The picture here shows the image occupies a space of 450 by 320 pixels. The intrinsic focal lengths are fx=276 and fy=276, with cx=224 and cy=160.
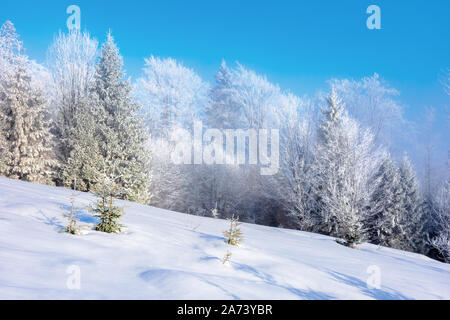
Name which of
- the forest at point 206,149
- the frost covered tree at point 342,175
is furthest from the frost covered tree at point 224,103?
the frost covered tree at point 342,175

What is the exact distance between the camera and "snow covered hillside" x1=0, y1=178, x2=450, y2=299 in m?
2.40

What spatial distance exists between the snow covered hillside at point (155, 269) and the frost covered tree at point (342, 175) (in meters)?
9.42

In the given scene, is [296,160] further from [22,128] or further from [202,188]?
[22,128]

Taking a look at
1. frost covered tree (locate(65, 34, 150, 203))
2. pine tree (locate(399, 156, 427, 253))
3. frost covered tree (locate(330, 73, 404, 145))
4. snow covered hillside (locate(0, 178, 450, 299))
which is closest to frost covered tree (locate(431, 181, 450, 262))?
pine tree (locate(399, 156, 427, 253))

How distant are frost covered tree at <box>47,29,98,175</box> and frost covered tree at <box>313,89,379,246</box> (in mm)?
15274

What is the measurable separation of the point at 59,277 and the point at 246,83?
2757 centimetres

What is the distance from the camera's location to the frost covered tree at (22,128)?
506 inches

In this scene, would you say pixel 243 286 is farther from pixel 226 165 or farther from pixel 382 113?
pixel 382 113

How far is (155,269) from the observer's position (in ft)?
9.77

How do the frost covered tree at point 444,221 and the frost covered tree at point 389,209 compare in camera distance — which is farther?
the frost covered tree at point 389,209

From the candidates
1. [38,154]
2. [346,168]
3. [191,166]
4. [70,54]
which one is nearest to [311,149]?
[346,168]

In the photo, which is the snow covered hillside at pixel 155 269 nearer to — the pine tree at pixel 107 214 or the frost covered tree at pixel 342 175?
the pine tree at pixel 107 214
